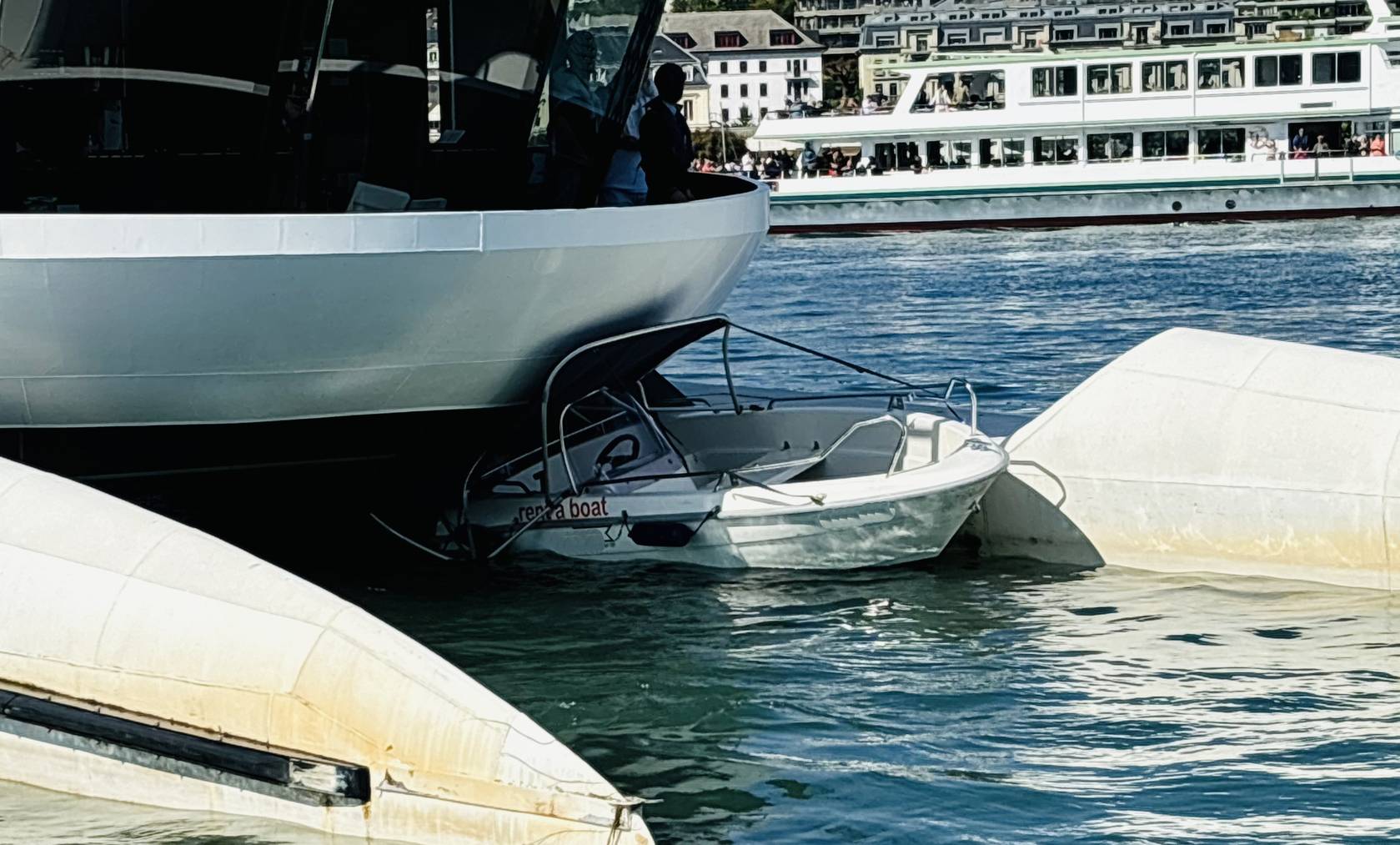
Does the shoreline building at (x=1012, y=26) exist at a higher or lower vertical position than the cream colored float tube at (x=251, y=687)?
higher

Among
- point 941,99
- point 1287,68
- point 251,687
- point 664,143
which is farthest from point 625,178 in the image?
point 1287,68

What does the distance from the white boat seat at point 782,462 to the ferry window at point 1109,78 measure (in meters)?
44.7

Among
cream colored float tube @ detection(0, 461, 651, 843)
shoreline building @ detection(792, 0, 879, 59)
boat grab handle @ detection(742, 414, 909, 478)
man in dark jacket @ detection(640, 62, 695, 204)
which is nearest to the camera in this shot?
cream colored float tube @ detection(0, 461, 651, 843)

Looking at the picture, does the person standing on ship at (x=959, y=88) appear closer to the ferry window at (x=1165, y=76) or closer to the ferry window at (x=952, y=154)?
the ferry window at (x=952, y=154)

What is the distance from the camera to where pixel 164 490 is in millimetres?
13484

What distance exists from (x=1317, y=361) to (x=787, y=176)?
4713 cm

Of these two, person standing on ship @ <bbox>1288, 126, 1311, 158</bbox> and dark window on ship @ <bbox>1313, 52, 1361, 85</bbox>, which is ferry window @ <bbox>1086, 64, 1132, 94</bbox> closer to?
person standing on ship @ <bbox>1288, 126, 1311, 158</bbox>

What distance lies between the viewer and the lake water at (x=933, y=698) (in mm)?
8703

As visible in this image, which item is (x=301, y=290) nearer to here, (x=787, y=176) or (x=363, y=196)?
(x=363, y=196)

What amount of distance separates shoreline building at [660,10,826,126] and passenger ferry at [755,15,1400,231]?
10569 cm

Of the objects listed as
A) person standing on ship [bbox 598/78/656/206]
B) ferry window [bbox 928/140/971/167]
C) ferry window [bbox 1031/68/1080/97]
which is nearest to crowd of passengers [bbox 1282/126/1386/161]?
ferry window [bbox 1031/68/1080/97]

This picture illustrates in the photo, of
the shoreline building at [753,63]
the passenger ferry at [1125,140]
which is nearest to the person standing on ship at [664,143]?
the passenger ferry at [1125,140]

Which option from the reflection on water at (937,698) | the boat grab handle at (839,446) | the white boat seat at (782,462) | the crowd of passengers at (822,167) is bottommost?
the reflection on water at (937,698)

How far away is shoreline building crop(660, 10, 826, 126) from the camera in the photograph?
163500mm
